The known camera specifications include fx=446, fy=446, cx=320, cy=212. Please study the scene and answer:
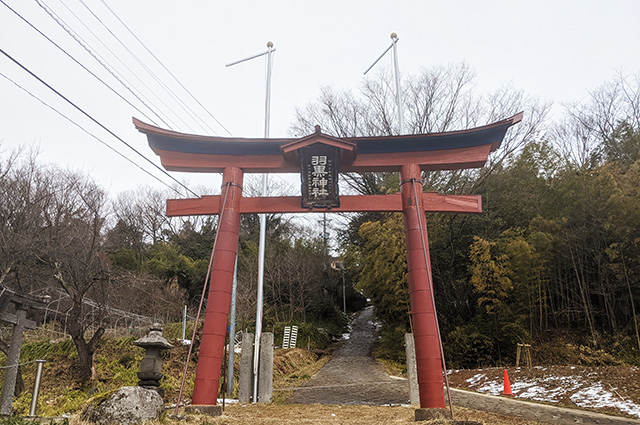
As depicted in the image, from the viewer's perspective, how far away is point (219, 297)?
256 inches

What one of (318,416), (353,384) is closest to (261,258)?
(353,384)

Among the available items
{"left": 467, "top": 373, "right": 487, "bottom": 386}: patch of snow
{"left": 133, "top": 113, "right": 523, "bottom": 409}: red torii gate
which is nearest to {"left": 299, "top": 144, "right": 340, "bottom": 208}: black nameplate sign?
{"left": 133, "top": 113, "right": 523, "bottom": 409}: red torii gate

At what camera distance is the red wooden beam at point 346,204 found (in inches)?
274

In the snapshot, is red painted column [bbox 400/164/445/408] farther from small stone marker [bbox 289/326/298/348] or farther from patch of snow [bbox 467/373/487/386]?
small stone marker [bbox 289/326/298/348]

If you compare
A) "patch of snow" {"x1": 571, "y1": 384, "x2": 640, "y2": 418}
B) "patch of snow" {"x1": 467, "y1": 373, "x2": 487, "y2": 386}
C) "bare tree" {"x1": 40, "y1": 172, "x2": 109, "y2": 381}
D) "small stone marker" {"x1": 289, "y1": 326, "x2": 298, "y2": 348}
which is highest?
"bare tree" {"x1": 40, "y1": 172, "x2": 109, "y2": 381}

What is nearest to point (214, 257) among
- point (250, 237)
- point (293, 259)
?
point (293, 259)

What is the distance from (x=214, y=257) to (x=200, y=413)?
2143 mm

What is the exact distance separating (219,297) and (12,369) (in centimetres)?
544

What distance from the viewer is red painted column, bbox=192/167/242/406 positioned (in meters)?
6.20

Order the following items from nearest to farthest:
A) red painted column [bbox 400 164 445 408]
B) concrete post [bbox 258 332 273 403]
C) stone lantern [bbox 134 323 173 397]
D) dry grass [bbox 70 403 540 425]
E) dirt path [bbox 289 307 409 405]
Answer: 1. dry grass [bbox 70 403 540 425]
2. red painted column [bbox 400 164 445 408]
3. stone lantern [bbox 134 323 173 397]
4. concrete post [bbox 258 332 273 403]
5. dirt path [bbox 289 307 409 405]

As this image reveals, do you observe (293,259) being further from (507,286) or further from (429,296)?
(429,296)

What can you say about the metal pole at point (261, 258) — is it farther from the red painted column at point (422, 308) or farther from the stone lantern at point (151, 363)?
the red painted column at point (422, 308)

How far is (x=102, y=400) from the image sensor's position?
4.82 metres

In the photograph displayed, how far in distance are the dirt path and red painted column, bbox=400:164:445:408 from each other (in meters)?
3.30
